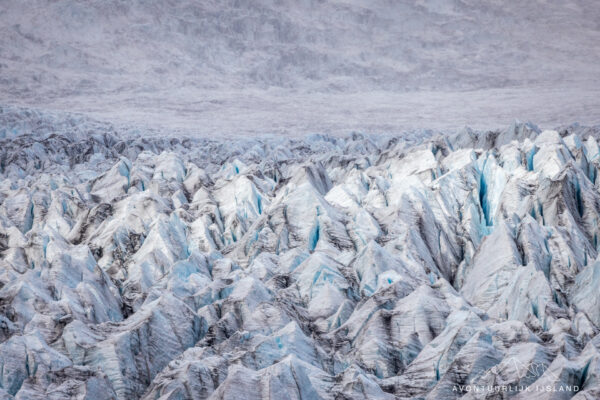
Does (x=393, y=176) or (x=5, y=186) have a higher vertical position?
(x=393, y=176)

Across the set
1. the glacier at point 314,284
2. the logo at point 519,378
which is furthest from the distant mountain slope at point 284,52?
the logo at point 519,378

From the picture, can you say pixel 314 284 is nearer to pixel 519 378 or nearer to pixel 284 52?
pixel 519 378

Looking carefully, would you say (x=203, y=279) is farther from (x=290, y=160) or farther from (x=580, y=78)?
(x=580, y=78)

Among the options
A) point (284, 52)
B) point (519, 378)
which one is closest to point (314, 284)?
point (519, 378)

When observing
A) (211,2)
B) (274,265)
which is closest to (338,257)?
(274,265)

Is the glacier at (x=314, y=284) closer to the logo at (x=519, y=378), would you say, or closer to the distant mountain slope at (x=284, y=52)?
the logo at (x=519, y=378)

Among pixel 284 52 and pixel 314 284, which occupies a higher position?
pixel 314 284

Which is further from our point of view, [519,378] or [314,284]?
[314,284]

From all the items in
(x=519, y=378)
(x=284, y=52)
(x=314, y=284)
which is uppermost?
(x=519, y=378)

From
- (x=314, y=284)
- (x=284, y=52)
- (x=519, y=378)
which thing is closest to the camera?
(x=519, y=378)

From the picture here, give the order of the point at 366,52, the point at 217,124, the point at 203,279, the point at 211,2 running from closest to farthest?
the point at 203,279 < the point at 217,124 < the point at 366,52 < the point at 211,2
